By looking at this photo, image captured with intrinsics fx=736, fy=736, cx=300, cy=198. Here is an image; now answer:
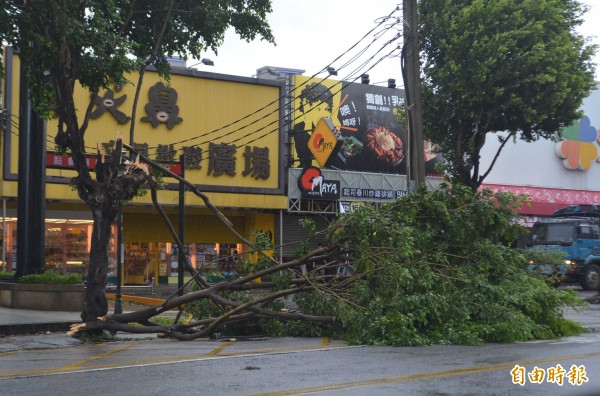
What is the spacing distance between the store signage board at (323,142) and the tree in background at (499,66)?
499 cm

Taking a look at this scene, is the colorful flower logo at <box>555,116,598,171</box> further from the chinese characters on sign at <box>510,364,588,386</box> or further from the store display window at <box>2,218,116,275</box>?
the chinese characters on sign at <box>510,364,588,386</box>

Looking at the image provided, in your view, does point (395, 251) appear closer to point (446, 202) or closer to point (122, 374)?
point (446, 202)

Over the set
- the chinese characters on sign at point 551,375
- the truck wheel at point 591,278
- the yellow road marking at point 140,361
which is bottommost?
the yellow road marking at point 140,361

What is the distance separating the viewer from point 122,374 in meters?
9.70

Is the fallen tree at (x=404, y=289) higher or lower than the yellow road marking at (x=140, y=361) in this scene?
higher

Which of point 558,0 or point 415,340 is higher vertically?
point 558,0

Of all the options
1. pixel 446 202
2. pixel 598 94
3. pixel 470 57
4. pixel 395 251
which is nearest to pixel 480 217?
pixel 446 202

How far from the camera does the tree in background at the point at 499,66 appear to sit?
27703 mm

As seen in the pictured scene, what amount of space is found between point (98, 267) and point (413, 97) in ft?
29.1

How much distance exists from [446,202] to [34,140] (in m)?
11.7

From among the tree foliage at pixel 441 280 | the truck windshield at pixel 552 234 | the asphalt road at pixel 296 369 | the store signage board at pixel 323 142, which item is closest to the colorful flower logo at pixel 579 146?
the truck windshield at pixel 552 234

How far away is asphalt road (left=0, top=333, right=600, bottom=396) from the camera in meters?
8.60

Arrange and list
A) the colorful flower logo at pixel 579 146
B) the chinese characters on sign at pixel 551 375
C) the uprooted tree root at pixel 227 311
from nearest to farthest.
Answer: the chinese characters on sign at pixel 551 375, the uprooted tree root at pixel 227 311, the colorful flower logo at pixel 579 146

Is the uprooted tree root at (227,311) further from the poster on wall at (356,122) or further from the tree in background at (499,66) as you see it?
the poster on wall at (356,122)
